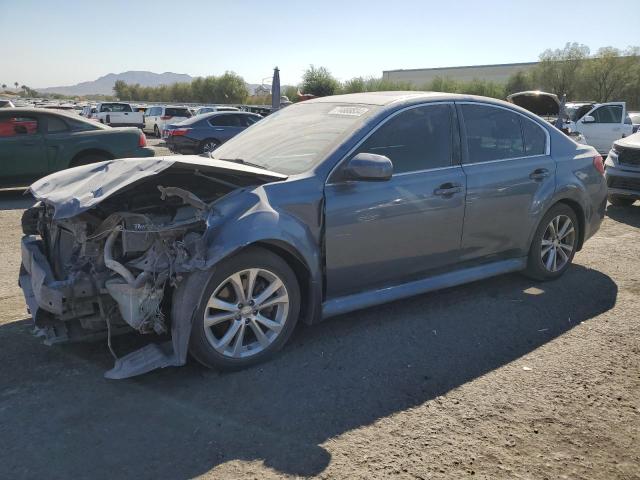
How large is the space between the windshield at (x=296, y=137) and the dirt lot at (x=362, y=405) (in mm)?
1328

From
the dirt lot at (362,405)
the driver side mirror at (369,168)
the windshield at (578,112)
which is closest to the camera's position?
the dirt lot at (362,405)

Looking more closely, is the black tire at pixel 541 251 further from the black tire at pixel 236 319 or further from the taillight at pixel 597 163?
the black tire at pixel 236 319

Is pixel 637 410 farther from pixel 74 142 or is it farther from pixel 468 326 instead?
pixel 74 142

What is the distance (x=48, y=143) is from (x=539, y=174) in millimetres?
8357

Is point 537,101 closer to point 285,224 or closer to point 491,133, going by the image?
point 491,133

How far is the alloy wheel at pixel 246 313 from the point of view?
340cm

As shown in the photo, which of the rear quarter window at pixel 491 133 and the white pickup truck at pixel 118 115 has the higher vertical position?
the white pickup truck at pixel 118 115

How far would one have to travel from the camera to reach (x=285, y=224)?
3.53 metres

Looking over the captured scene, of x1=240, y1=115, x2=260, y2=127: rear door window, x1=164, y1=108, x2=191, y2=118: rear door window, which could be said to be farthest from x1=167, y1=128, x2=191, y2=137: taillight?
x1=164, y1=108, x2=191, y2=118: rear door window

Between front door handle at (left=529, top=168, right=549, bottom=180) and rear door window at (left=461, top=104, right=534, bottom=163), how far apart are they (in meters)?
0.21

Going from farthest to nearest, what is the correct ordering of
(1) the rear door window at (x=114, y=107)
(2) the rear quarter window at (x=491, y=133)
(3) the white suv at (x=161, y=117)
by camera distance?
(1) the rear door window at (x=114, y=107) → (3) the white suv at (x=161, y=117) → (2) the rear quarter window at (x=491, y=133)

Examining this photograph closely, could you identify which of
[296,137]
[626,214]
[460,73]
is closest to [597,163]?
[296,137]

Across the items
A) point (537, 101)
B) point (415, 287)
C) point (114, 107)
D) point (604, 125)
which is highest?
point (114, 107)

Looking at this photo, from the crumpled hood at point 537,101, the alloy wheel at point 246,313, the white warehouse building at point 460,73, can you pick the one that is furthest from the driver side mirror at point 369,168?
the white warehouse building at point 460,73
